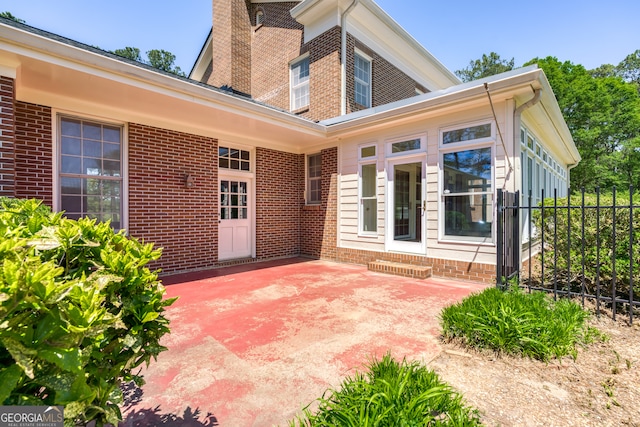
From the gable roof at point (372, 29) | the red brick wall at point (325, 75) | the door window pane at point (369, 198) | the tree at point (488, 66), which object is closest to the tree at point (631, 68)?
the tree at point (488, 66)

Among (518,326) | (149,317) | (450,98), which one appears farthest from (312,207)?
(149,317)

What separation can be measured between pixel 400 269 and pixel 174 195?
4808 millimetres

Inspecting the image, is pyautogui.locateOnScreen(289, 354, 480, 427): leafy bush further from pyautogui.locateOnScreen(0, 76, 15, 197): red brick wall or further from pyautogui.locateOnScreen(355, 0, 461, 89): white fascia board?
pyautogui.locateOnScreen(355, 0, 461, 89): white fascia board

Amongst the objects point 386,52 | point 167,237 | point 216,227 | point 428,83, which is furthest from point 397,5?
point 167,237

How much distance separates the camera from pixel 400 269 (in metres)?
5.85

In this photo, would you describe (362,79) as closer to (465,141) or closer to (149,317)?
(465,141)

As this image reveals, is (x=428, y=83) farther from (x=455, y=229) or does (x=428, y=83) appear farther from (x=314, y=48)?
(x=455, y=229)

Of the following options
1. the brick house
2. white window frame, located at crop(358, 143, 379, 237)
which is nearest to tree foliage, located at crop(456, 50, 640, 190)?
the brick house

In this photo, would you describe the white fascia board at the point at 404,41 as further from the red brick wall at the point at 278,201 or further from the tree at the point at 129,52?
the tree at the point at 129,52

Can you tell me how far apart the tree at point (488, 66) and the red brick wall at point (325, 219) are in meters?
24.5

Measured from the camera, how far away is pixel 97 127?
5.27 m

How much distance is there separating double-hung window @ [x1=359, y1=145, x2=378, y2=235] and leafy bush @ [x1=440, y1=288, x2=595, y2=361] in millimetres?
3739

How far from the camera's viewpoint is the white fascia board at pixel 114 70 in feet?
11.0

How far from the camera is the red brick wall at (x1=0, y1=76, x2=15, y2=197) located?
3598 millimetres
